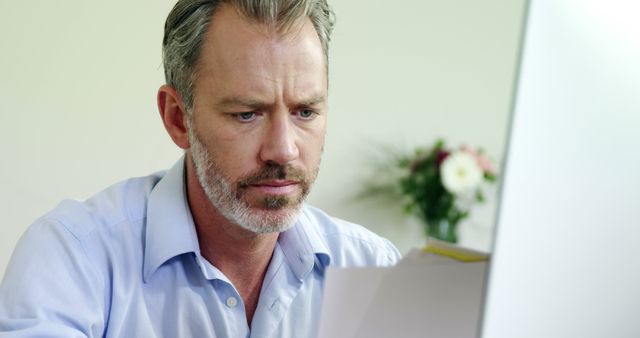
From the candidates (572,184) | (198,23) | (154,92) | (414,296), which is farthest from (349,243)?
(154,92)

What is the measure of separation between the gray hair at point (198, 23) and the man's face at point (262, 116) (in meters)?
0.02

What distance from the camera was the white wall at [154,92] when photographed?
2674 millimetres

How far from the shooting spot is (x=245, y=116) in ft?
3.82

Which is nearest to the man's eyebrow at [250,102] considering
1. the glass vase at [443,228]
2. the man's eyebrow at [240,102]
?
the man's eyebrow at [240,102]

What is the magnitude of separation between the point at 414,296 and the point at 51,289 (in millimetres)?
589

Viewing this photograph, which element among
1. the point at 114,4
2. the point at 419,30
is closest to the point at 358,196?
the point at 419,30

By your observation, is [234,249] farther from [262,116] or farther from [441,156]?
[441,156]

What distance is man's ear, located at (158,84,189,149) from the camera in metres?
1.32

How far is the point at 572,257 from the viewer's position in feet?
1.64

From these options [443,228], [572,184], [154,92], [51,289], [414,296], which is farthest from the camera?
[443,228]

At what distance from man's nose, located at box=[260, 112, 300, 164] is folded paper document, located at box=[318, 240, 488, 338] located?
1.44 ft

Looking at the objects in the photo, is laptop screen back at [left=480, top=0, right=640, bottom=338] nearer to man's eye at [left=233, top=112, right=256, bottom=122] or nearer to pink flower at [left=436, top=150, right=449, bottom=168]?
man's eye at [left=233, top=112, right=256, bottom=122]

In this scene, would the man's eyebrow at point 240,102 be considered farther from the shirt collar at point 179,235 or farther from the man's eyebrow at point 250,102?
the shirt collar at point 179,235

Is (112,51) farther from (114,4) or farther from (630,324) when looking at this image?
(630,324)
